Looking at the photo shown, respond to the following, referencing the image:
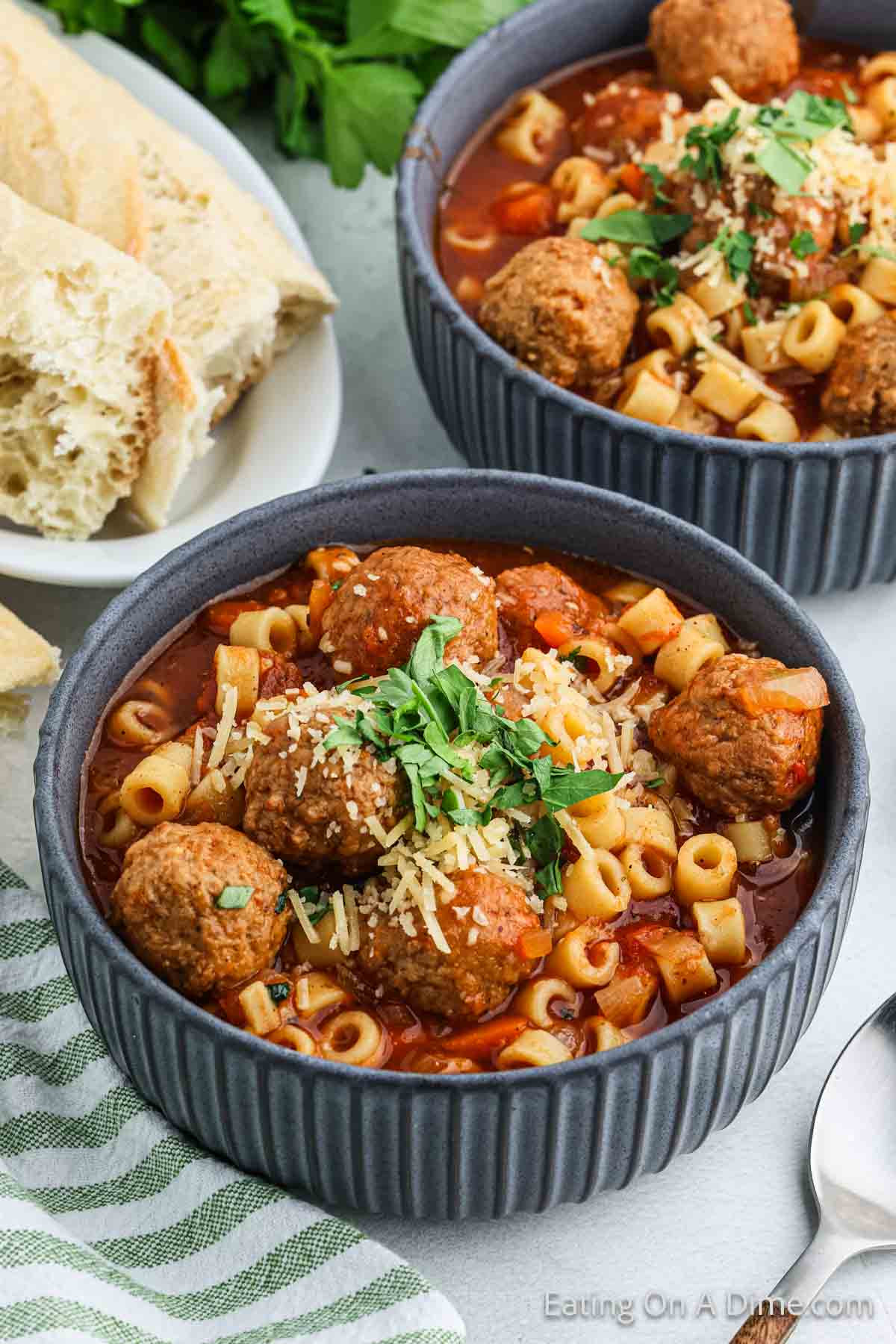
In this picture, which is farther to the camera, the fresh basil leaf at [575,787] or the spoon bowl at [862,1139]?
the spoon bowl at [862,1139]

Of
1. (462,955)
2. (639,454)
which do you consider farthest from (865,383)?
(462,955)

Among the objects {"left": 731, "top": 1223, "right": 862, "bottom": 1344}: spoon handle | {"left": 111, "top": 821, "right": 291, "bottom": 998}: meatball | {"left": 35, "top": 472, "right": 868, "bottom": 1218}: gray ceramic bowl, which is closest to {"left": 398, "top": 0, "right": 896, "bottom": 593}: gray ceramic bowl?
{"left": 35, "top": 472, "right": 868, "bottom": 1218}: gray ceramic bowl

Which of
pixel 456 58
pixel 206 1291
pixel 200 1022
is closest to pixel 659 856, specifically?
pixel 200 1022

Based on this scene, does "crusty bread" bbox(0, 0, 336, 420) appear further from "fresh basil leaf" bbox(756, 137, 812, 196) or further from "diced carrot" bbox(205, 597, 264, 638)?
"fresh basil leaf" bbox(756, 137, 812, 196)

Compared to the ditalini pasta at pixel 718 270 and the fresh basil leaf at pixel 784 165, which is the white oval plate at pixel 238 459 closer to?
the ditalini pasta at pixel 718 270

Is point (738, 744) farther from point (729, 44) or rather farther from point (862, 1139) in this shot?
point (729, 44)

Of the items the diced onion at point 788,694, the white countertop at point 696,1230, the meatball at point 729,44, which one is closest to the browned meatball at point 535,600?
the diced onion at point 788,694
